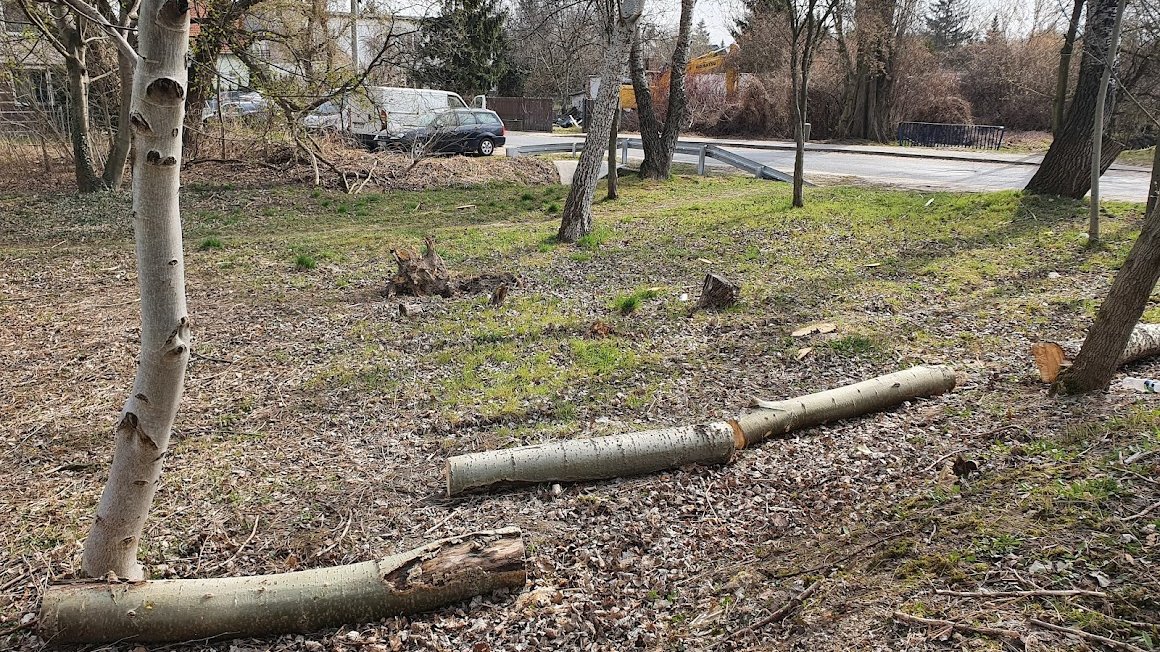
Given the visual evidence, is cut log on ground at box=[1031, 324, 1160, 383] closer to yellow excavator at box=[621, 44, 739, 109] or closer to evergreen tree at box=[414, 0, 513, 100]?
evergreen tree at box=[414, 0, 513, 100]

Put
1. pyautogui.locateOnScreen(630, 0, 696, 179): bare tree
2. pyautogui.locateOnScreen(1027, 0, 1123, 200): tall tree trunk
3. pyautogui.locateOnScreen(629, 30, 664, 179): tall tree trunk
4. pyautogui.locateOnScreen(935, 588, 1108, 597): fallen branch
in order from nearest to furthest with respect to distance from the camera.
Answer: pyautogui.locateOnScreen(935, 588, 1108, 597): fallen branch
pyautogui.locateOnScreen(1027, 0, 1123, 200): tall tree trunk
pyautogui.locateOnScreen(630, 0, 696, 179): bare tree
pyautogui.locateOnScreen(629, 30, 664, 179): tall tree trunk

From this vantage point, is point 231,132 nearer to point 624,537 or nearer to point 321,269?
point 321,269

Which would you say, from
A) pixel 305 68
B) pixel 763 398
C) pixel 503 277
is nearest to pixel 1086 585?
pixel 763 398

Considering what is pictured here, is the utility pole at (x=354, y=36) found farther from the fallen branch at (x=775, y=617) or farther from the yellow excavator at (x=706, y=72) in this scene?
the yellow excavator at (x=706, y=72)

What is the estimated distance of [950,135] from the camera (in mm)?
31078

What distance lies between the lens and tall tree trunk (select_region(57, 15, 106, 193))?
1328cm

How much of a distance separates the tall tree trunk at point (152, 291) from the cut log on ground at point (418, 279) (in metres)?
5.01

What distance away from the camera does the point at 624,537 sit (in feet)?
12.5

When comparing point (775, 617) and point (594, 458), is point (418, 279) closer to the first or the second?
point (594, 458)

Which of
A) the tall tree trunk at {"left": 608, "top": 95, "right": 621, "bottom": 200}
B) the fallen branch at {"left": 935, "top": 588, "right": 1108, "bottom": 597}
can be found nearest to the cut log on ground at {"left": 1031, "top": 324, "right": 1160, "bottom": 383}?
the fallen branch at {"left": 935, "top": 588, "right": 1108, "bottom": 597}

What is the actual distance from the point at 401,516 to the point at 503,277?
4658 millimetres

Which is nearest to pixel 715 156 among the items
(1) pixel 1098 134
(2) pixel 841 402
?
(1) pixel 1098 134

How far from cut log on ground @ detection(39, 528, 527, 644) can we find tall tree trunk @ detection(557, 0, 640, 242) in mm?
7706

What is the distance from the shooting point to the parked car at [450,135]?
18547 millimetres
